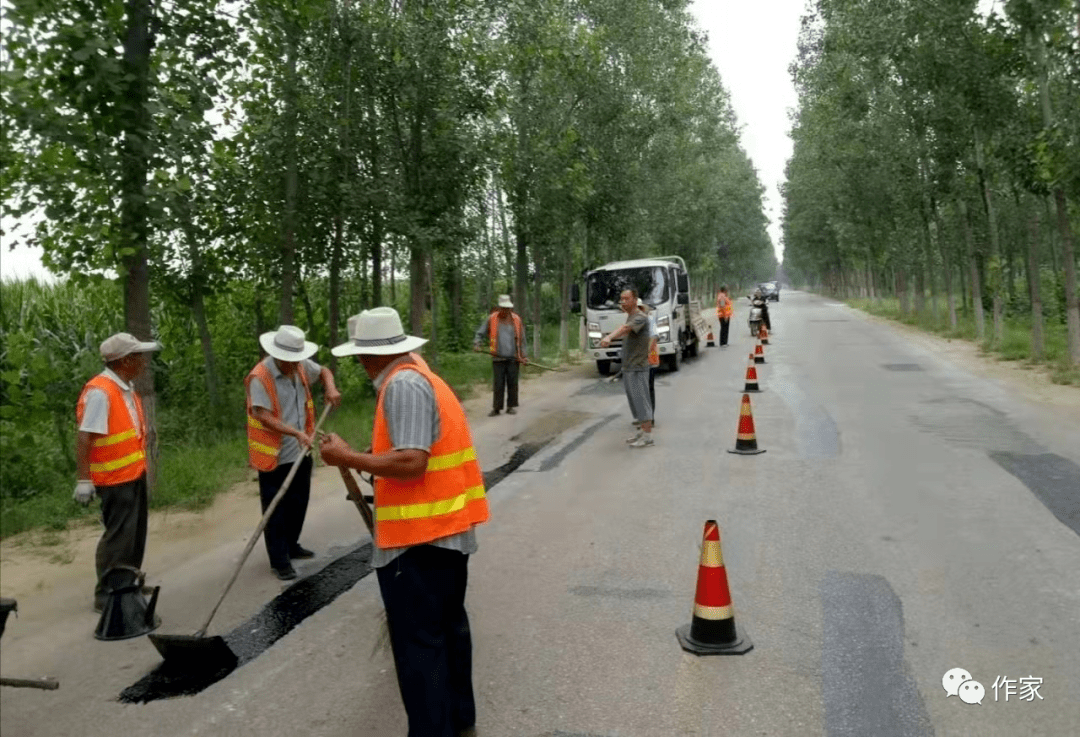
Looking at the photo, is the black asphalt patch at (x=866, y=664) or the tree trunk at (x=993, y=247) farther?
the tree trunk at (x=993, y=247)

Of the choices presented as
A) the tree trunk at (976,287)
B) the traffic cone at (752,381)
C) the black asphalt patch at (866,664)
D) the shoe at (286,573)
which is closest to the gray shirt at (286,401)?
the shoe at (286,573)

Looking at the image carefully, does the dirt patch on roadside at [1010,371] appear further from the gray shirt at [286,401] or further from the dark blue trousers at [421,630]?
the dark blue trousers at [421,630]

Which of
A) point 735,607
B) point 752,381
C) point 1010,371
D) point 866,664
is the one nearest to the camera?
point 866,664

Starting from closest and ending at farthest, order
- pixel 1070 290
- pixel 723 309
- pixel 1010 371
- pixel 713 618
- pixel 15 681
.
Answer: pixel 15 681 → pixel 713 618 → pixel 1070 290 → pixel 1010 371 → pixel 723 309

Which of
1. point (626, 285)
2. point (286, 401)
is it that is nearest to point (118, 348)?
point (286, 401)

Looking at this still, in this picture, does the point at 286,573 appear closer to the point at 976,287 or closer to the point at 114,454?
the point at 114,454

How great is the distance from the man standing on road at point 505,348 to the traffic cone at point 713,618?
375 inches

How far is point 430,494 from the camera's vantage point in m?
3.49

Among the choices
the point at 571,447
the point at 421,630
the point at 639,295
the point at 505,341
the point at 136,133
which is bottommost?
the point at 571,447

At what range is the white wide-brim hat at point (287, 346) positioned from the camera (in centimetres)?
632

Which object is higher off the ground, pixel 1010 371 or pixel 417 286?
pixel 417 286

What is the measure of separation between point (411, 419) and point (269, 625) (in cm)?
273

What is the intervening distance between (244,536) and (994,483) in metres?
6.54

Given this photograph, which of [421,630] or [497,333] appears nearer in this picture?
[421,630]
